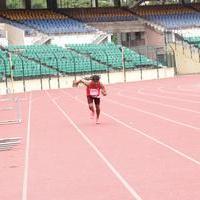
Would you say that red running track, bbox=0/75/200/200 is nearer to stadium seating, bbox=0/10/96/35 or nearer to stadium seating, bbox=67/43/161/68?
stadium seating, bbox=67/43/161/68

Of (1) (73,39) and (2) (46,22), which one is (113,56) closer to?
(1) (73,39)

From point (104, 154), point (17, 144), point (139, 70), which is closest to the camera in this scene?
point (104, 154)

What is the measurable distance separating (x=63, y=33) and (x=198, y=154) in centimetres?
3698

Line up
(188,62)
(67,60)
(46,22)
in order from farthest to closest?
1. (46,22)
2. (188,62)
3. (67,60)

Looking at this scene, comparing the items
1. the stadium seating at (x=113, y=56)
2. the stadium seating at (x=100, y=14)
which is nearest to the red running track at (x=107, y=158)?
the stadium seating at (x=113, y=56)

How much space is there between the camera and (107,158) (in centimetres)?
929

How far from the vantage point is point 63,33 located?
4522 cm

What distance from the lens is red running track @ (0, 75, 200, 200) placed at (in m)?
6.96

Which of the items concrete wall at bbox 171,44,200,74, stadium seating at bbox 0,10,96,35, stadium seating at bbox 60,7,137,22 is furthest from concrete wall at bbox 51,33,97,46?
concrete wall at bbox 171,44,200,74

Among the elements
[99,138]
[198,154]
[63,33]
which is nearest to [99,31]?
[63,33]

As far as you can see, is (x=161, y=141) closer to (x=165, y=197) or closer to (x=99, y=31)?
(x=165, y=197)

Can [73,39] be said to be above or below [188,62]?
above

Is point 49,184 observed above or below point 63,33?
below

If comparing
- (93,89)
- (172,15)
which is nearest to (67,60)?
(172,15)
